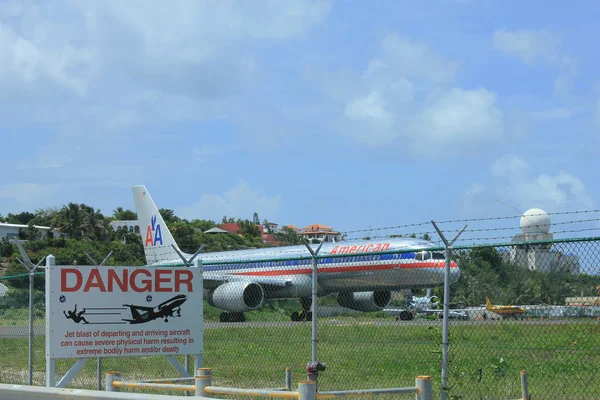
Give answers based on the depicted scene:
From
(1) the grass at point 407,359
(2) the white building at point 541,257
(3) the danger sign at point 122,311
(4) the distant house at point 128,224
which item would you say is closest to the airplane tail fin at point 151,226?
(1) the grass at point 407,359

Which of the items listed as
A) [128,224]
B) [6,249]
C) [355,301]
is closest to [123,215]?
[128,224]

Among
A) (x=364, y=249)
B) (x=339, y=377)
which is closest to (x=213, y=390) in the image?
(x=339, y=377)

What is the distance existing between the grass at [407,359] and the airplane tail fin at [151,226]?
2374cm

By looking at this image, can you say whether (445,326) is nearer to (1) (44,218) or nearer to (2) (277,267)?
(2) (277,267)

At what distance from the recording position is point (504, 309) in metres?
8.00

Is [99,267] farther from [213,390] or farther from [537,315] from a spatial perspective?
[537,315]

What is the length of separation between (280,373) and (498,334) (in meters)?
5.29

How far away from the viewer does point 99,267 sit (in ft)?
29.5

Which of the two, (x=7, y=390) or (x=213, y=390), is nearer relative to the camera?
(x=213, y=390)

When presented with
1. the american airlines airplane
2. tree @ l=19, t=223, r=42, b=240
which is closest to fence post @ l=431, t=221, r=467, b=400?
the american airlines airplane

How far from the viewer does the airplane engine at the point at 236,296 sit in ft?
91.7

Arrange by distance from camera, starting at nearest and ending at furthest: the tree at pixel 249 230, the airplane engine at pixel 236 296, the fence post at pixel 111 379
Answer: the fence post at pixel 111 379 < the airplane engine at pixel 236 296 < the tree at pixel 249 230

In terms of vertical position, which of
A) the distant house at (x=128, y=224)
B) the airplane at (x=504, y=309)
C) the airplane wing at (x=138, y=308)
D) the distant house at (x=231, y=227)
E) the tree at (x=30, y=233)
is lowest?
the airplane wing at (x=138, y=308)

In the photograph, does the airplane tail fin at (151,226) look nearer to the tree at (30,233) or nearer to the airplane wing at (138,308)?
the airplane wing at (138,308)
